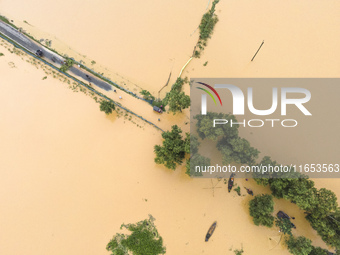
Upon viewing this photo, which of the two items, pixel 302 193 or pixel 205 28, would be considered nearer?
pixel 302 193

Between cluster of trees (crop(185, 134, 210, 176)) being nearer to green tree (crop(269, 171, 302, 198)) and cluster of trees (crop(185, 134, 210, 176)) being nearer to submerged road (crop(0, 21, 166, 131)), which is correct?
submerged road (crop(0, 21, 166, 131))

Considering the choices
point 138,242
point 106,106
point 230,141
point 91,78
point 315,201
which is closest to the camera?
point 315,201

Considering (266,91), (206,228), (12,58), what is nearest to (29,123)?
(12,58)

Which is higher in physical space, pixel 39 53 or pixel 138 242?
pixel 39 53

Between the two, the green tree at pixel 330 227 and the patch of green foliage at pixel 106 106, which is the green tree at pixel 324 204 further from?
the patch of green foliage at pixel 106 106

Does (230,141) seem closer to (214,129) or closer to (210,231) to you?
(214,129)

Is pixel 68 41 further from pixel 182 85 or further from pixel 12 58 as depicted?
pixel 182 85

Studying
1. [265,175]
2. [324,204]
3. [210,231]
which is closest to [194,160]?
[265,175]

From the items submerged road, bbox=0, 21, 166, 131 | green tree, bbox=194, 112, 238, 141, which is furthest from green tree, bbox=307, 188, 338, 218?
submerged road, bbox=0, 21, 166, 131

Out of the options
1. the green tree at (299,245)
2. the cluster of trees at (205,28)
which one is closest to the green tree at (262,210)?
the green tree at (299,245)
